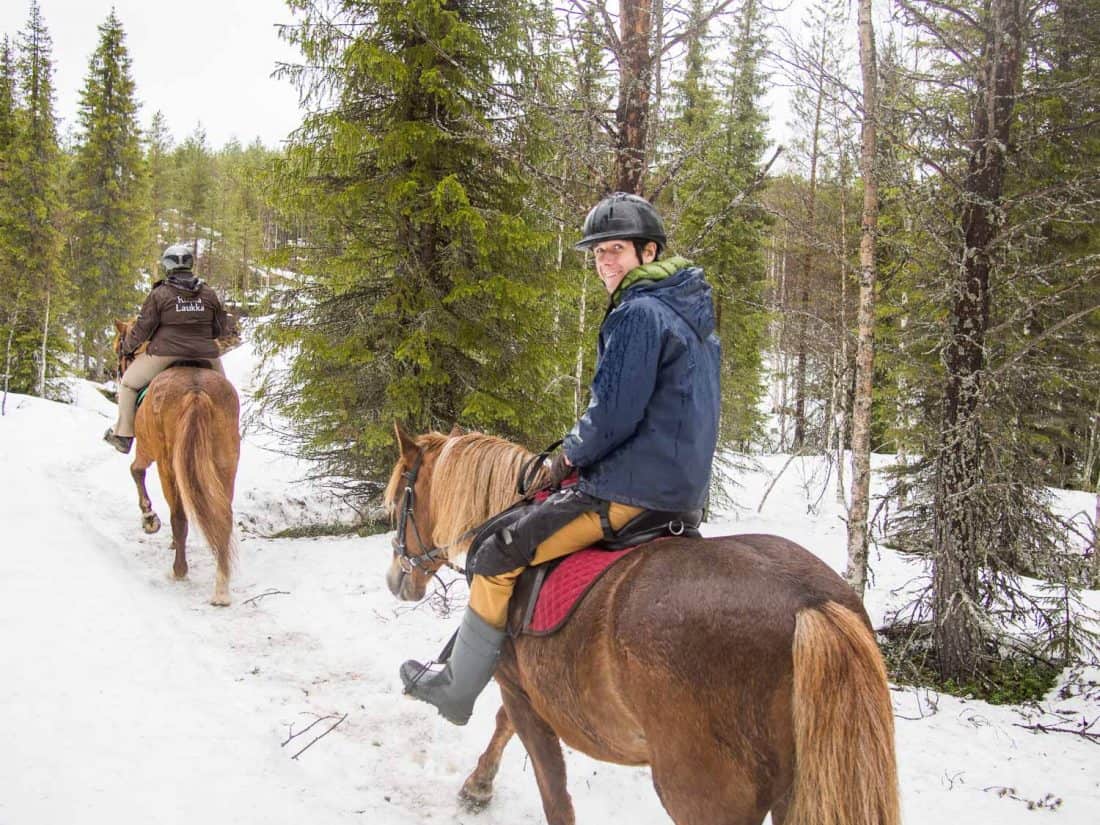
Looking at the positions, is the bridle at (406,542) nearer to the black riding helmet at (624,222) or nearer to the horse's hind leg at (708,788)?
the black riding helmet at (624,222)

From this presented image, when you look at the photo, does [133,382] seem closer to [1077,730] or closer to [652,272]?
[652,272]

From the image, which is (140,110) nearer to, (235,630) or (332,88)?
(332,88)

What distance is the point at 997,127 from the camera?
6242mm

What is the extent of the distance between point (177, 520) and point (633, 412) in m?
6.11

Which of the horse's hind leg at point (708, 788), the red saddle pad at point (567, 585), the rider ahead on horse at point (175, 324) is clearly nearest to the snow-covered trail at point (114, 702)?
the red saddle pad at point (567, 585)

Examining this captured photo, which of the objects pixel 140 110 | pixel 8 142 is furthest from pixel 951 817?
pixel 140 110

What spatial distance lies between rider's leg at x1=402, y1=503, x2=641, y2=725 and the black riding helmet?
126cm

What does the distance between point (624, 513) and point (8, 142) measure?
32.9 meters

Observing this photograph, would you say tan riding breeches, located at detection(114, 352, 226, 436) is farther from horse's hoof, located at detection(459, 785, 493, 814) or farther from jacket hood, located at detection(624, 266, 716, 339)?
jacket hood, located at detection(624, 266, 716, 339)

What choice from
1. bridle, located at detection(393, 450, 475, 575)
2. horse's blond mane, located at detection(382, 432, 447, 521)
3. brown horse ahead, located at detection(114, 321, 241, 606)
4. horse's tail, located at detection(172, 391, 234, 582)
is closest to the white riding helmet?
brown horse ahead, located at detection(114, 321, 241, 606)

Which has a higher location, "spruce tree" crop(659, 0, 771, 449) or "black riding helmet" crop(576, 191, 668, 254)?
"spruce tree" crop(659, 0, 771, 449)

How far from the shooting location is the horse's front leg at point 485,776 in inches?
159

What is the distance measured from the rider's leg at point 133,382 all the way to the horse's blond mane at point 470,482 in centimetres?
541

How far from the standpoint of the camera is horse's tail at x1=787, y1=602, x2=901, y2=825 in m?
2.04
